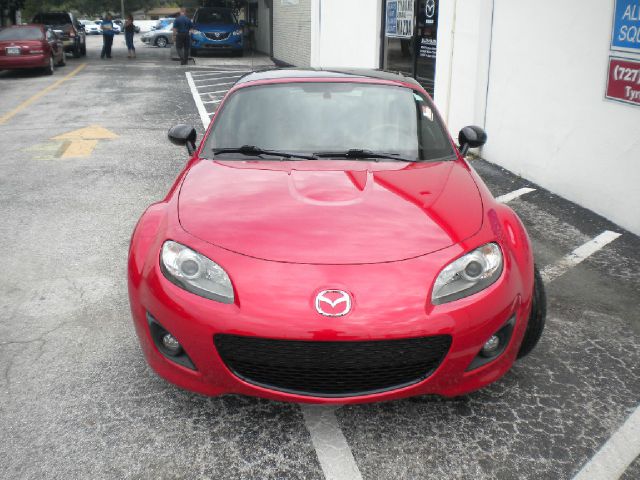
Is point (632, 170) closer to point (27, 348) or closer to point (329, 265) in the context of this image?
point (329, 265)

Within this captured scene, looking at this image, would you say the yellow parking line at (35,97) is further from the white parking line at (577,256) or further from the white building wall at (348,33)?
the white parking line at (577,256)

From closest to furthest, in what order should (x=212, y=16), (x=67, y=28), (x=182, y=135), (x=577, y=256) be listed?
(x=182, y=135), (x=577, y=256), (x=212, y=16), (x=67, y=28)

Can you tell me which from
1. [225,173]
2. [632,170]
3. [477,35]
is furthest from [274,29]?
[225,173]

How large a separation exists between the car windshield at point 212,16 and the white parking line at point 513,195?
70.0 ft

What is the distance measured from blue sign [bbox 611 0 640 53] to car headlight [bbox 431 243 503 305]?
394 centimetres

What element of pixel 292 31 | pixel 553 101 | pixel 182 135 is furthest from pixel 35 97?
pixel 182 135

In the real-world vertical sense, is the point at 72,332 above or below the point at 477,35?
below

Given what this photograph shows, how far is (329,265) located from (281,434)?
0.78 meters

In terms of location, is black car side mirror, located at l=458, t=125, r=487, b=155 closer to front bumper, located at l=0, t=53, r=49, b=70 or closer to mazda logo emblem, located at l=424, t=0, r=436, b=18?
mazda logo emblem, located at l=424, t=0, r=436, b=18

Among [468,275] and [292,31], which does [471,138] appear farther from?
[292,31]

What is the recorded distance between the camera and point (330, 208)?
126 inches

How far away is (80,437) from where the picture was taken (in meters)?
2.93

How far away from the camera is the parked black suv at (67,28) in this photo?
28.3 m

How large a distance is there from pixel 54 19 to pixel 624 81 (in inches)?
1131
